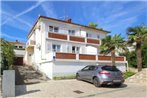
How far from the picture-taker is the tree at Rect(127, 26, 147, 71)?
2312 centimetres

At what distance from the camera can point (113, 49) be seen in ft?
81.1

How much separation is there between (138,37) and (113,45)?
3.20m

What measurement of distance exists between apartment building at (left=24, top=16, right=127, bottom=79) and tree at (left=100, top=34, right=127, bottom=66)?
5.13 feet

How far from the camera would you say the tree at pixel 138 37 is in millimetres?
23125

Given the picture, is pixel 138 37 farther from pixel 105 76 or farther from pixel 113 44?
pixel 105 76

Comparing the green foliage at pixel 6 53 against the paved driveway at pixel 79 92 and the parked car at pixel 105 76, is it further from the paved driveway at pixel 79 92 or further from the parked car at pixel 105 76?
the parked car at pixel 105 76

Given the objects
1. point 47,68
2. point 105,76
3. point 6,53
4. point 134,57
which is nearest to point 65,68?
point 47,68

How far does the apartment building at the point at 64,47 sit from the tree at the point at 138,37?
15.0ft

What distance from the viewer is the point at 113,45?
24.5 meters

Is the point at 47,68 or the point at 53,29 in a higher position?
the point at 53,29

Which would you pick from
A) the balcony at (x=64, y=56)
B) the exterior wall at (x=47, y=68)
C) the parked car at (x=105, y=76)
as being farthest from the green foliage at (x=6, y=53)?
the parked car at (x=105, y=76)

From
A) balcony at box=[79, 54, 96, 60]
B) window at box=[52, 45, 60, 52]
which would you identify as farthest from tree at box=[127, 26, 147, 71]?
window at box=[52, 45, 60, 52]

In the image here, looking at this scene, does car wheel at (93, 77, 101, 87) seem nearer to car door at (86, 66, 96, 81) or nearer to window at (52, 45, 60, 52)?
car door at (86, 66, 96, 81)

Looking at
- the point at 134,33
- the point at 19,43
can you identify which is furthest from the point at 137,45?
the point at 19,43
